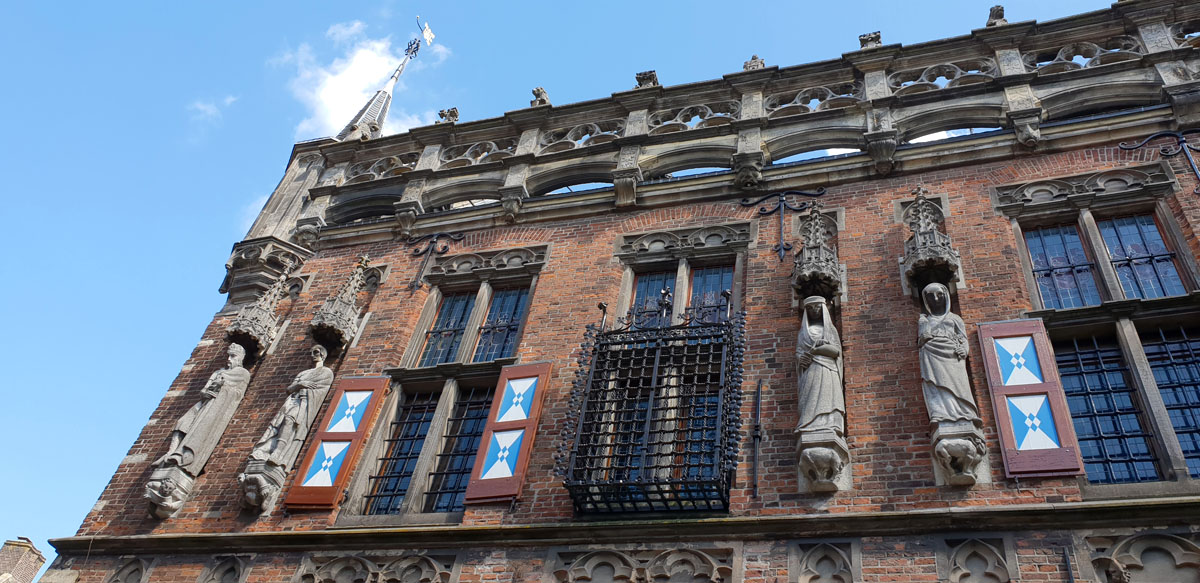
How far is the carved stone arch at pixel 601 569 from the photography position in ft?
26.0

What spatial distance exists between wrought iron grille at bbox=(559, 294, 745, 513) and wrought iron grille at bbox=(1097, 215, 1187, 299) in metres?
3.92

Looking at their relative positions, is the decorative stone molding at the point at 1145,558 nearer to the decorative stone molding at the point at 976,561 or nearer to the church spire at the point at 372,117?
the decorative stone molding at the point at 976,561

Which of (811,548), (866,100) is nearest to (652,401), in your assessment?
(811,548)

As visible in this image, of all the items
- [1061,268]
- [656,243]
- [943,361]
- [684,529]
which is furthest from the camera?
[656,243]

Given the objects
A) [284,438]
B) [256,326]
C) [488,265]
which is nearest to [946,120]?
[488,265]

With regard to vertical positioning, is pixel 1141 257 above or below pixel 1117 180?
below

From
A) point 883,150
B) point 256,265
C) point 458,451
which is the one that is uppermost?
point 883,150

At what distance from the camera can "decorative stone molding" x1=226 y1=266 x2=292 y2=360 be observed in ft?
39.1

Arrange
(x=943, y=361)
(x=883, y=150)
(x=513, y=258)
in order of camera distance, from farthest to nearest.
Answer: (x=513, y=258) → (x=883, y=150) → (x=943, y=361)

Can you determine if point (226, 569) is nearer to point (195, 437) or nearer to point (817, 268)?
point (195, 437)

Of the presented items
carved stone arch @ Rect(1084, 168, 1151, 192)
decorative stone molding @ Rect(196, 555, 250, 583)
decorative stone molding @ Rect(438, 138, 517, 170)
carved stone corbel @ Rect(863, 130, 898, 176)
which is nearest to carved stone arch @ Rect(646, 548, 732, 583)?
decorative stone molding @ Rect(196, 555, 250, 583)

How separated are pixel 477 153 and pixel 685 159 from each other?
12.0ft

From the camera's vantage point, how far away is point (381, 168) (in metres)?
15.2

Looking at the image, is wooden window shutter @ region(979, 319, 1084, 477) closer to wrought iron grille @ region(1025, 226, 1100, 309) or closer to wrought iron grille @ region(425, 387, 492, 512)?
wrought iron grille @ region(1025, 226, 1100, 309)
